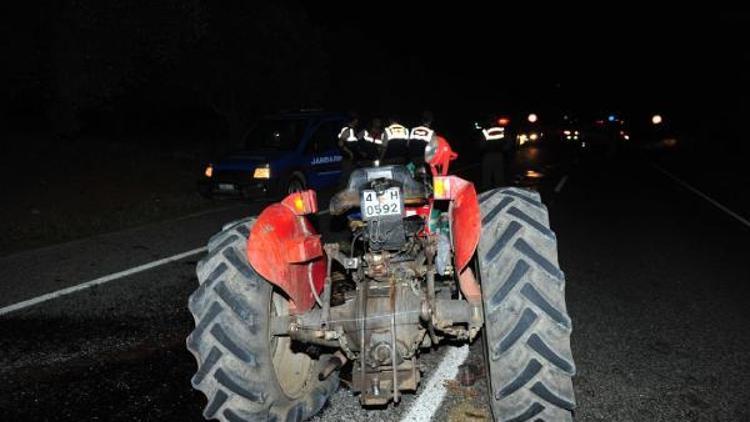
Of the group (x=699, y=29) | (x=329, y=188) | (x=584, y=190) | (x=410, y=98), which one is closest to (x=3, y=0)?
(x=329, y=188)

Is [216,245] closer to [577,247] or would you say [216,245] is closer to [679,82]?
[577,247]

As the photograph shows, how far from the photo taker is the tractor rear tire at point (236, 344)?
3.31 metres

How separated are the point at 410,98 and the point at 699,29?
23.6m

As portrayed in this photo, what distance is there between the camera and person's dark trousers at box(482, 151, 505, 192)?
467 inches

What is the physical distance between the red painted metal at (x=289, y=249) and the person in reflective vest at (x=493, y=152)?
26.7 ft

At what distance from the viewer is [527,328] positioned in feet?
10.3

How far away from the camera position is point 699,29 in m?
42.6

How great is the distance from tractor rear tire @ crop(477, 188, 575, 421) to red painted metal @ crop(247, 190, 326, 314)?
46.5 inches

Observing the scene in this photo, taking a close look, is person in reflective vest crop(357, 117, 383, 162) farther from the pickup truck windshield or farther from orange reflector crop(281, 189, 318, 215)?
orange reflector crop(281, 189, 318, 215)

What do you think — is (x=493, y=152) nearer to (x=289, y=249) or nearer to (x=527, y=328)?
(x=289, y=249)

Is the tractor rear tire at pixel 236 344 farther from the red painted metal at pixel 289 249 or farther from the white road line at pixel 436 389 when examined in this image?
the white road line at pixel 436 389

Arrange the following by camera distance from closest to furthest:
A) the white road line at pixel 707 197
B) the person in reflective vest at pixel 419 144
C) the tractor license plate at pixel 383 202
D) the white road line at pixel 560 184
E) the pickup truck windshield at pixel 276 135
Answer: the tractor license plate at pixel 383 202
the person in reflective vest at pixel 419 144
the white road line at pixel 707 197
the pickup truck windshield at pixel 276 135
the white road line at pixel 560 184

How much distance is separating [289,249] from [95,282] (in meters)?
4.56

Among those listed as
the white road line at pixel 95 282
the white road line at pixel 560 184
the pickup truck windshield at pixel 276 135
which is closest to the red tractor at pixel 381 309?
the white road line at pixel 95 282
